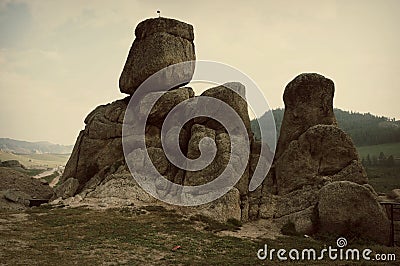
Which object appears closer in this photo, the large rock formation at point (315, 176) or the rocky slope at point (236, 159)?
the large rock formation at point (315, 176)

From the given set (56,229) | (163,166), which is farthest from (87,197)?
(56,229)

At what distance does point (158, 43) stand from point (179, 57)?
8.10ft

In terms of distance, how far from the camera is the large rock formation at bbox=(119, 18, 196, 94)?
35.6m

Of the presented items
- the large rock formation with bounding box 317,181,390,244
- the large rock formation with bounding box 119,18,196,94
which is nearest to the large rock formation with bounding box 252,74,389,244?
the large rock formation with bounding box 317,181,390,244

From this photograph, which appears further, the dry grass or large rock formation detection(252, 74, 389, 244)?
large rock formation detection(252, 74, 389, 244)

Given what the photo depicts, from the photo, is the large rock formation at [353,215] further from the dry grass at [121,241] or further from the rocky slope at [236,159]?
the dry grass at [121,241]

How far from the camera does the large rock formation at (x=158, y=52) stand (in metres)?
35.6

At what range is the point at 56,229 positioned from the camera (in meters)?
20.6

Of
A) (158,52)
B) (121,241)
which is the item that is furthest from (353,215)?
(158,52)

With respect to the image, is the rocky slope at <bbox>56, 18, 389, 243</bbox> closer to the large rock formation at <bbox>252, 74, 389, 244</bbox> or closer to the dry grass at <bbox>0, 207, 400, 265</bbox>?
the large rock formation at <bbox>252, 74, 389, 244</bbox>

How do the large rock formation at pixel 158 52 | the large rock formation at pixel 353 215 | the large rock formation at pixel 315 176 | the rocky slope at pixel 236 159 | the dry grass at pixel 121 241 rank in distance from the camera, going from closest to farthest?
1. the dry grass at pixel 121 241
2. the large rock formation at pixel 353 215
3. the large rock formation at pixel 315 176
4. the rocky slope at pixel 236 159
5. the large rock formation at pixel 158 52

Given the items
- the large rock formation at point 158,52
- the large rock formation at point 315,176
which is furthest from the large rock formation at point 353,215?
the large rock formation at point 158,52

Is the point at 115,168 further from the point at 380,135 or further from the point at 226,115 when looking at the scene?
the point at 380,135

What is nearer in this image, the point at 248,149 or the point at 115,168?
the point at 248,149
